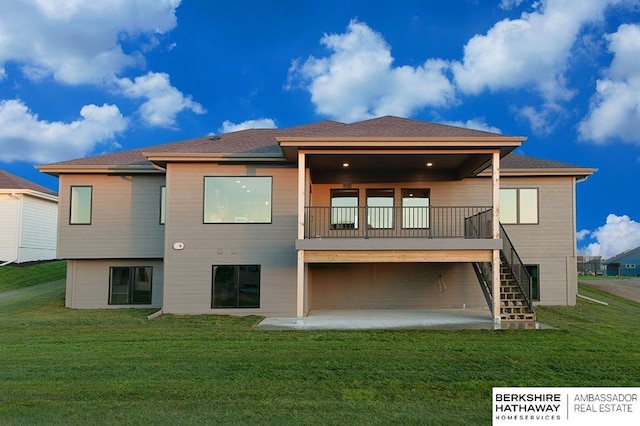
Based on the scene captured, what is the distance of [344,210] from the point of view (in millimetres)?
14586

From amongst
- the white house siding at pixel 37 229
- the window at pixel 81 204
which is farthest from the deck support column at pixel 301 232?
the white house siding at pixel 37 229

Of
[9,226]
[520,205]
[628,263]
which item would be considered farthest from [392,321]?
[628,263]

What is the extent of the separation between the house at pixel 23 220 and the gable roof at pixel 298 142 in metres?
9.08

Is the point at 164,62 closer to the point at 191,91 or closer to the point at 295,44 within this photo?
the point at 191,91

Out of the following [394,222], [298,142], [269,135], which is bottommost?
[394,222]

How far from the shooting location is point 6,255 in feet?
70.7

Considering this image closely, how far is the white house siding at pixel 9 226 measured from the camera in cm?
2153

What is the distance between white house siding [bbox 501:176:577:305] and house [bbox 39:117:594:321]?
31 millimetres

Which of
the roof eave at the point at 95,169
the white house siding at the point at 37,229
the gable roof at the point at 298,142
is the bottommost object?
the white house siding at the point at 37,229

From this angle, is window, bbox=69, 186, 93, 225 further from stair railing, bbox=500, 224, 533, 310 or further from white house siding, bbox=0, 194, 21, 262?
stair railing, bbox=500, 224, 533, 310

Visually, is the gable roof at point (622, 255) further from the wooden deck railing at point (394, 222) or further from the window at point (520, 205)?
the wooden deck railing at point (394, 222)

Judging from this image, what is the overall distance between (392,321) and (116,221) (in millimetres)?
8872

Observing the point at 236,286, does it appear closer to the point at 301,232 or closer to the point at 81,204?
the point at 301,232

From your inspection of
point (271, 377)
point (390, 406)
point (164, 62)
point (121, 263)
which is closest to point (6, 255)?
point (121, 263)
